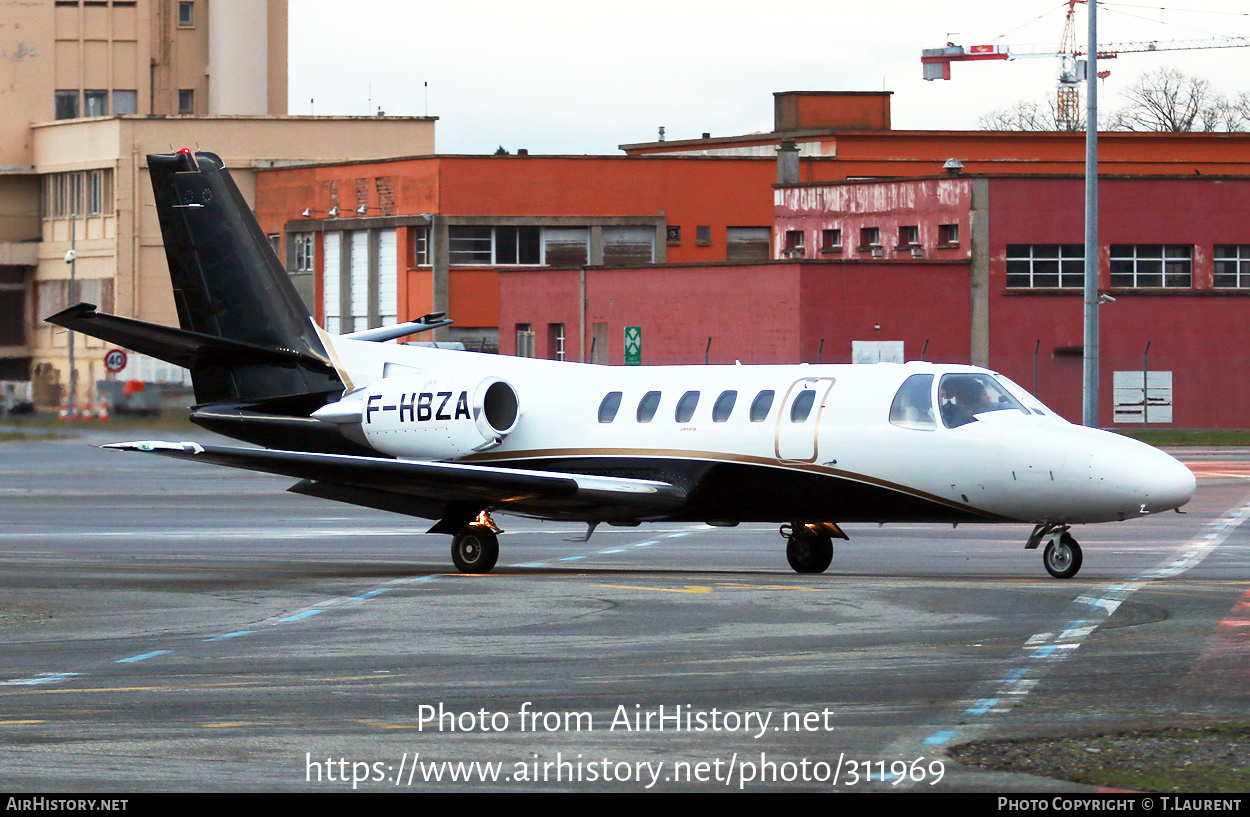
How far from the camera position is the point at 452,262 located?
7444 centimetres

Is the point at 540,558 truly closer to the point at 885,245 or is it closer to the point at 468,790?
the point at 468,790

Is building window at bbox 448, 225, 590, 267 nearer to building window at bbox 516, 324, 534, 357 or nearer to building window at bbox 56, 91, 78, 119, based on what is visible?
building window at bbox 516, 324, 534, 357

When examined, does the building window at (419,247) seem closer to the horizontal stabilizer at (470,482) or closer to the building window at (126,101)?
the building window at (126,101)

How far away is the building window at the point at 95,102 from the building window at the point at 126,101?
500mm

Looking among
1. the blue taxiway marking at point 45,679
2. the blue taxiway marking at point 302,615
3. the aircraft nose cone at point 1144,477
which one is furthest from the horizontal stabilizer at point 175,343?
the aircraft nose cone at point 1144,477

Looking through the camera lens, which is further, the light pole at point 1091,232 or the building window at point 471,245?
the building window at point 471,245

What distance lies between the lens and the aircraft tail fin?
22.7 metres

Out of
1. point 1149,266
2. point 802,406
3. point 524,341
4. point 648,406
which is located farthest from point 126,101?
point 802,406

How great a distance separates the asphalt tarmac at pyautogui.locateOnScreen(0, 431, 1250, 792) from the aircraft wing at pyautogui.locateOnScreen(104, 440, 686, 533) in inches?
30.8

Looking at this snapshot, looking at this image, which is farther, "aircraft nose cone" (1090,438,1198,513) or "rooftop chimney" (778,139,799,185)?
"rooftop chimney" (778,139,799,185)

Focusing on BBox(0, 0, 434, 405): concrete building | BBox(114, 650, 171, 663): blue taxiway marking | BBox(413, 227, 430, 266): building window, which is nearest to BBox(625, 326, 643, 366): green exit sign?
BBox(413, 227, 430, 266): building window

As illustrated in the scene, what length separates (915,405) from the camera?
19.1 meters

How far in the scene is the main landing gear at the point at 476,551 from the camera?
20.2 metres

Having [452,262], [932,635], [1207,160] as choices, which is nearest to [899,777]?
[932,635]
